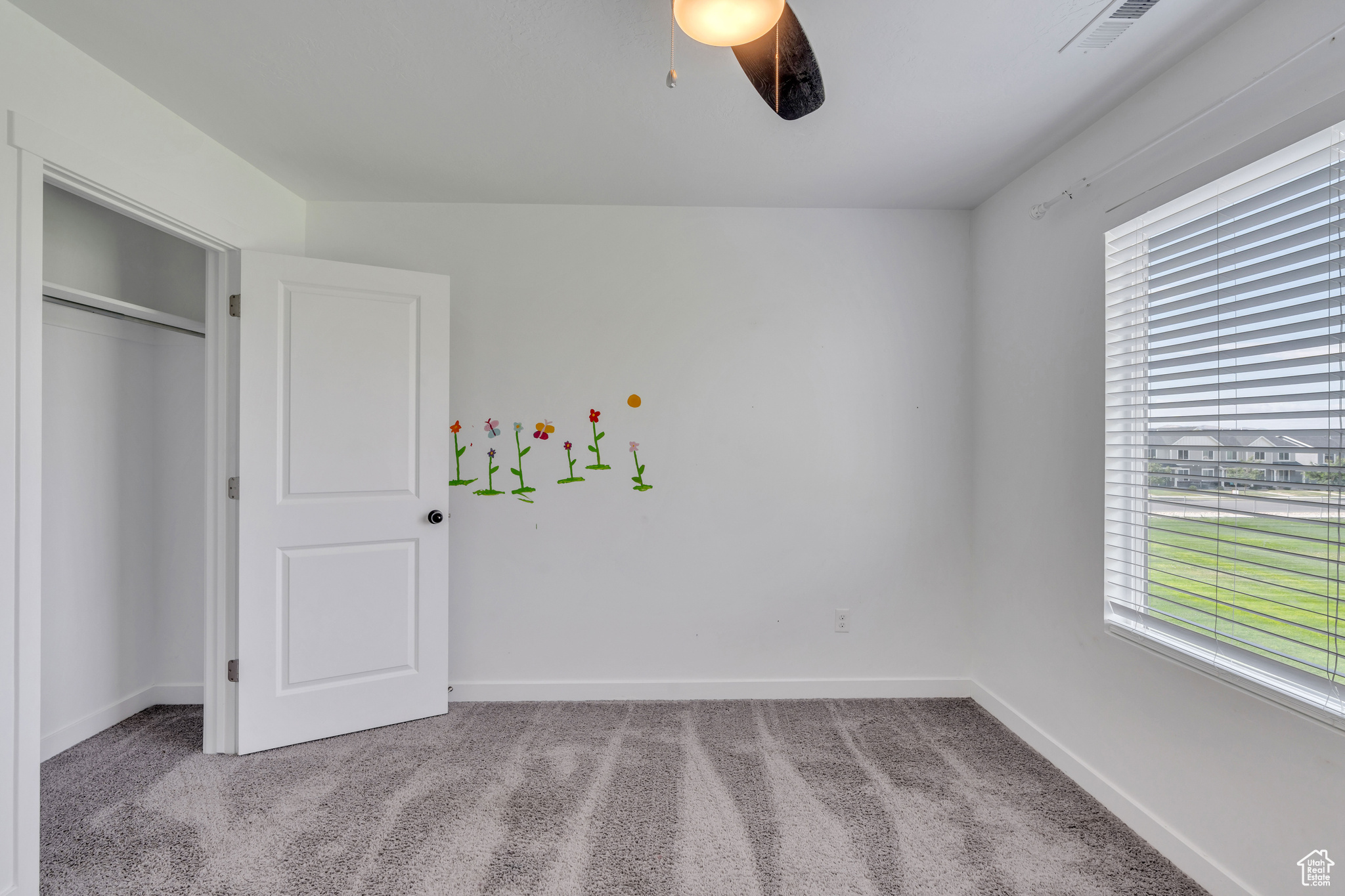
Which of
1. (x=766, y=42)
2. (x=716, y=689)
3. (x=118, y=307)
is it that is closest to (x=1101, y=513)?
(x=716, y=689)

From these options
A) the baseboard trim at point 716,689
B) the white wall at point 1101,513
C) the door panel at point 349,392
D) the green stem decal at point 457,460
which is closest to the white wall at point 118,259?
the door panel at point 349,392

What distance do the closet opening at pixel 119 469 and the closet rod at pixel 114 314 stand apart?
1 cm

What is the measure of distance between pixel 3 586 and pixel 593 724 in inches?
77.2

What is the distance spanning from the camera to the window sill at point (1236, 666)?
1.39 meters

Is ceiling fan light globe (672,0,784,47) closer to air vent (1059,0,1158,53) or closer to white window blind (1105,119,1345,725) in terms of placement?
air vent (1059,0,1158,53)

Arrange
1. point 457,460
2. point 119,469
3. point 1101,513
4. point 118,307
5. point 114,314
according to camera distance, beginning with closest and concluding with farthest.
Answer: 1. point 1101,513
2. point 118,307
3. point 114,314
4. point 119,469
5. point 457,460

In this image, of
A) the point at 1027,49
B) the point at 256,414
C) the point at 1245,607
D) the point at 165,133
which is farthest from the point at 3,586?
the point at 1245,607

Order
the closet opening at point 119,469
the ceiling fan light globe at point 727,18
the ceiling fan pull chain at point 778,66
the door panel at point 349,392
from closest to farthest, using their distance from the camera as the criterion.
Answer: the ceiling fan light globe at point 727,18 → the ceiling fan pull chain at point 778,66 → the closet opening at point 119,469 → the door panel at point 349,392

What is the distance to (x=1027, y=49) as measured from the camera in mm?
1722

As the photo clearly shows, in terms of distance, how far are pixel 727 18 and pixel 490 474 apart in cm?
224

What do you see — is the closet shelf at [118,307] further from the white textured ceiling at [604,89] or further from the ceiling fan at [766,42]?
the ceiling fan at [766,42]

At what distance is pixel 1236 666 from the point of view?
63.3 inches

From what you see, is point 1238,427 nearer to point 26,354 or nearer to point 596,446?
point 596,446

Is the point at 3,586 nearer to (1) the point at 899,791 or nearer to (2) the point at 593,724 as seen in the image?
(2) the point at 593,724
